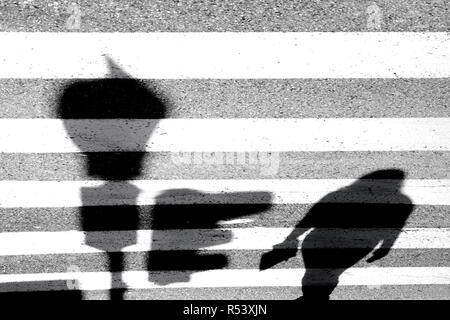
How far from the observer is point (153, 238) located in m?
3.57

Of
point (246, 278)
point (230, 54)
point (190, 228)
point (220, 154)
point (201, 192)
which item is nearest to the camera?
point (230, 54)

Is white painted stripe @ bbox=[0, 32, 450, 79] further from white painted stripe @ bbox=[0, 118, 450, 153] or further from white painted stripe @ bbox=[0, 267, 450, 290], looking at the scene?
white painted stripe @ bbox=[0, 267, 450, 290]

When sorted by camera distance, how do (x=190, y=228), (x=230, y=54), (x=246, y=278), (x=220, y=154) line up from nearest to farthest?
(x=230, y=54) < (x=220, y=154) < (x=190, y=228) < (x=246, y=278)

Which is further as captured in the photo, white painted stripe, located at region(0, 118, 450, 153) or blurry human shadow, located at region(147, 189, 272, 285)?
blurry human shadow, located at region(147, 189, 272, 285)

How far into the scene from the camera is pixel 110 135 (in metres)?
3.11

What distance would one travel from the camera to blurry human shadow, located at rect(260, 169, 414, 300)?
11.2 ft

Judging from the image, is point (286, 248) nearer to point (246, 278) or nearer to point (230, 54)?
point (246, 278)

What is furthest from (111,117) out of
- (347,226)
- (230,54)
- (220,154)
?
(347,226)

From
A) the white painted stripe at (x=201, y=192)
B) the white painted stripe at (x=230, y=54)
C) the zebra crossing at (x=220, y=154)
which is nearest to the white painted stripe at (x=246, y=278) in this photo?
the zebra crossing at (x=220, y=154)

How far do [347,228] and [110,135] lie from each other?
8.30 feet

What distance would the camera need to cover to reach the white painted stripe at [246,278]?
146 inches

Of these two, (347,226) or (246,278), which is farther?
(246,278)

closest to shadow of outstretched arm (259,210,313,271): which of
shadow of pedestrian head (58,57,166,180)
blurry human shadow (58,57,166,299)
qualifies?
blurry human shadow (58,57,166,299)

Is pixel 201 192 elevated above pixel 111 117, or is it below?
below
